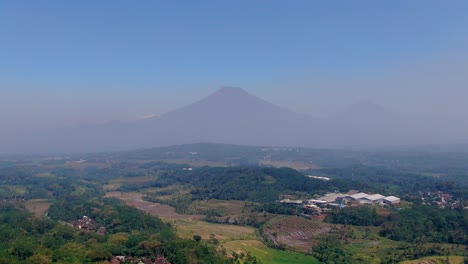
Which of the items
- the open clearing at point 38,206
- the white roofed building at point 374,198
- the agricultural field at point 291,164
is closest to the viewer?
the open clearing at point 38,206

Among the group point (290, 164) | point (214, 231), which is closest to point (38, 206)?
point (214, 231)

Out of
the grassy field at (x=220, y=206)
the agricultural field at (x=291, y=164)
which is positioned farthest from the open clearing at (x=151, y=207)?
the agricultural field at (x=291, y=164)

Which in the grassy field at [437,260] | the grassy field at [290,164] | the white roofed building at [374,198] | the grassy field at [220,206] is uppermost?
the grassy field at [290,164]

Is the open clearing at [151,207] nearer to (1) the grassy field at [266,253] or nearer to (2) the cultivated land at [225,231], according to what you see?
(2) the cultivated land at [225,231]

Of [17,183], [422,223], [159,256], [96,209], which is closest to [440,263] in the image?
[422,223]

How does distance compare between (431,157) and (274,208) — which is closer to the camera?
(274,208)

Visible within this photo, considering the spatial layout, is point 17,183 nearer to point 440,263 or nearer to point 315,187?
point 315,187

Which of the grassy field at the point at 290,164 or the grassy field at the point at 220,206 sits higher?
the grassy field at the point at 290,164

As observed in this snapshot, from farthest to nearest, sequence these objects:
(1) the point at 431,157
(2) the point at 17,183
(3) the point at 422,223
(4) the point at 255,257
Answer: (1) the point at 431,157
(2) the point at 17,183
(3) the point at 422,223
(4) the point at 255,257
